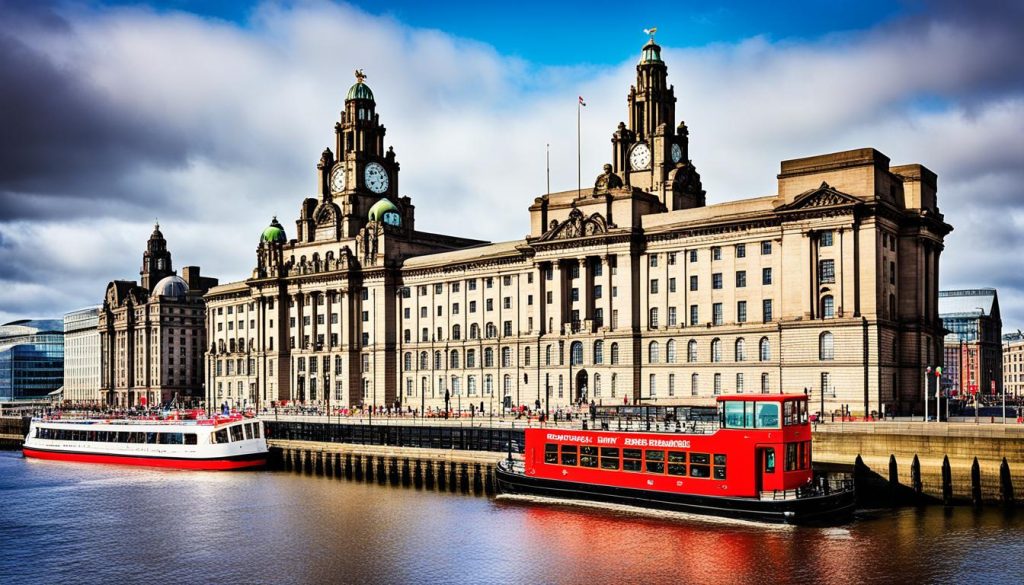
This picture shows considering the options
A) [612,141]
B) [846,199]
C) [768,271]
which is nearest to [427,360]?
[612,141]

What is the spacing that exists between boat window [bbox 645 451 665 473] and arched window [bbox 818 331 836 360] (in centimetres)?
4070

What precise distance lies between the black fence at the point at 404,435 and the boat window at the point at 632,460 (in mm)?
16650

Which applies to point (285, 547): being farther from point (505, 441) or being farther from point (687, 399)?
point (687, 399)

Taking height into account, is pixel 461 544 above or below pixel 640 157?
below

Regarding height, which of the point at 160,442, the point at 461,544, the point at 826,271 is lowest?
the point at 461,544

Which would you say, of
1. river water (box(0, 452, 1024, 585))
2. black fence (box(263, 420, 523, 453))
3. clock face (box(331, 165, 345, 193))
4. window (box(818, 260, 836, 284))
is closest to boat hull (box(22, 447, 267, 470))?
black fence (box(263, 420, 523, 453))

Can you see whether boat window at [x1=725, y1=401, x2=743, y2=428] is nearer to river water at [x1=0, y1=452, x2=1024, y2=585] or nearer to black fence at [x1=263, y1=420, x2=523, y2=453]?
river water at [x1=0, y1=452, x2=1024, y2=585]

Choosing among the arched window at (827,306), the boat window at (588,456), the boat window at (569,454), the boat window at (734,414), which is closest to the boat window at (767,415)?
the boat window at (734,414)

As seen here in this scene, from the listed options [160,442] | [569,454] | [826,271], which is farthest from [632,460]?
[160,442]

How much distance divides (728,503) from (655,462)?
21.4 feet

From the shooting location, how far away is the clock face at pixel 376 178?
17450 centimetres

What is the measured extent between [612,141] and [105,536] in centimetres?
10085

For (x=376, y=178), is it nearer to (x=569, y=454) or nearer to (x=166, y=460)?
(x=166, y=460)

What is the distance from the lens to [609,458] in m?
77.2
